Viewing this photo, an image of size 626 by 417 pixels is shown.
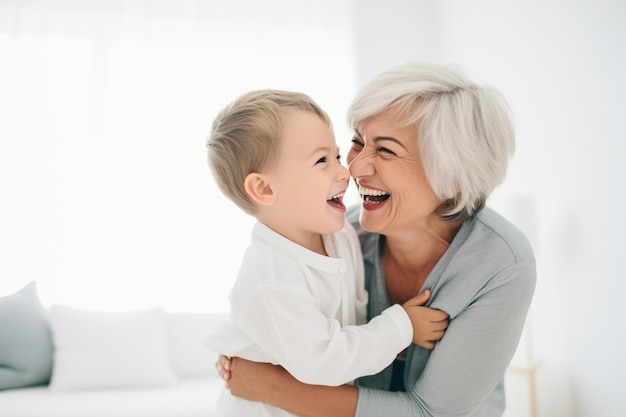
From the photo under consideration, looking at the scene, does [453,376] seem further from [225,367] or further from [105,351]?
[105,351]

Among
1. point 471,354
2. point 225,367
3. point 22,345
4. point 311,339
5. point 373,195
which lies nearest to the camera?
point 311,339

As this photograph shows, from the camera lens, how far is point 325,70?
13.5 ft

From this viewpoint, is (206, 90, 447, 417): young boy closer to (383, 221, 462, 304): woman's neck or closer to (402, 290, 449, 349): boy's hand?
(402, 290, 449, 349): boy's hand

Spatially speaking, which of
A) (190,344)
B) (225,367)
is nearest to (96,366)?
(190,344)

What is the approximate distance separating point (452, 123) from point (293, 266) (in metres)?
0.58

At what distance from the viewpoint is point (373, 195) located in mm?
1607

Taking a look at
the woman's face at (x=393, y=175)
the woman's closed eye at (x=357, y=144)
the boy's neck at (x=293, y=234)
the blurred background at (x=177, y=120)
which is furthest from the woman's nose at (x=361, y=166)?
the blurred background at (x=177, y=120)

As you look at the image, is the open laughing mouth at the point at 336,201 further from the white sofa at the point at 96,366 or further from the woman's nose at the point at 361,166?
the white sofa at the point at 96,366

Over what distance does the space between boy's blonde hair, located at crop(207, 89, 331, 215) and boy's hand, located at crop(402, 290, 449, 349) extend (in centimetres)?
55

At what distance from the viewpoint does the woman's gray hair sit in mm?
1416

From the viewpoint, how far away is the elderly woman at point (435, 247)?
1327 millimetres

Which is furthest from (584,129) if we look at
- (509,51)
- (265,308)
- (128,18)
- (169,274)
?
(128,18)

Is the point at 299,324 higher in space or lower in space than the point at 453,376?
higher

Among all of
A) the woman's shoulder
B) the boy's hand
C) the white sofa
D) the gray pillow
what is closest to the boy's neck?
the boy's hand
